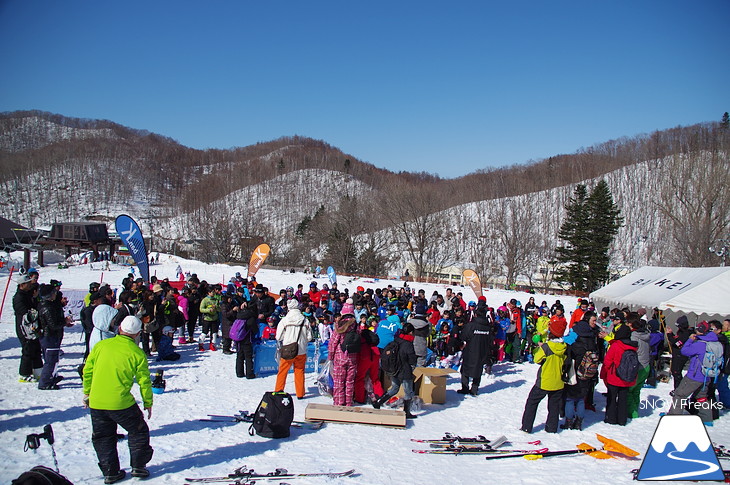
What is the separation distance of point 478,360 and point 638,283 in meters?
12.9

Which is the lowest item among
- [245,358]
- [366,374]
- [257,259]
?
[366,374]

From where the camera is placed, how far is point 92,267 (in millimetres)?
27953

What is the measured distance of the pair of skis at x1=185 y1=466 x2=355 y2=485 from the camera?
4.55 metres

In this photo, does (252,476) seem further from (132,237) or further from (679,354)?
(132,237)

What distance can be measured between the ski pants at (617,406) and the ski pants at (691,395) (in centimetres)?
100

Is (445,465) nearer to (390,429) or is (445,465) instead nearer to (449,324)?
(390,429)

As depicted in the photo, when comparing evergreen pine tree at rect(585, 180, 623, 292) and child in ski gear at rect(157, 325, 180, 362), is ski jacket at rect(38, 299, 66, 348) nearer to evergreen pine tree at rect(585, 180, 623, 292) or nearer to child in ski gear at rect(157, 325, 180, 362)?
child in ski gear at rect(157, 325, 180, 362)

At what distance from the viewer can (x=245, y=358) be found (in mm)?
8828

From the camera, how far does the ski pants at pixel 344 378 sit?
712 cm

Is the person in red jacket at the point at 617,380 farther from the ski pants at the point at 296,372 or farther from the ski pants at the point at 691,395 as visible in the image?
the ski pants at the point at 296,372

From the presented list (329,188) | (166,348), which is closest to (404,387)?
(166,348)

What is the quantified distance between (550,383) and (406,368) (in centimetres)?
206

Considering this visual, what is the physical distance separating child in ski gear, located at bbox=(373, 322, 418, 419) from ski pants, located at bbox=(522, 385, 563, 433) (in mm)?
1690

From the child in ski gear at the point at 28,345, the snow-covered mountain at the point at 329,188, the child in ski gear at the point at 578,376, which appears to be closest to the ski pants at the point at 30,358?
the child in ski gear at the point at 28,345
